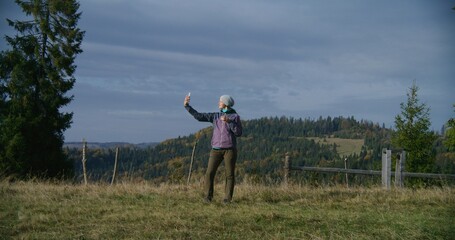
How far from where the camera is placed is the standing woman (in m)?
8.62

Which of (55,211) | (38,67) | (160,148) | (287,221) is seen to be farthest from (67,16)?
(160,148)

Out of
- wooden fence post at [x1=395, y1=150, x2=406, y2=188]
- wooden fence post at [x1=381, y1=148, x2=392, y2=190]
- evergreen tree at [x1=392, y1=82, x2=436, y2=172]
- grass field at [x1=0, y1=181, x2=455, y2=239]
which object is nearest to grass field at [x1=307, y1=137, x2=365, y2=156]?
evergreen tree at [x1=392, y1=82, x2=436, y2=172]

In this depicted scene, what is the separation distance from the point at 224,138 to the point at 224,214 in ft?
6.61

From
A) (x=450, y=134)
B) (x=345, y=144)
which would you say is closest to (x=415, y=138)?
(x=450, y=134)

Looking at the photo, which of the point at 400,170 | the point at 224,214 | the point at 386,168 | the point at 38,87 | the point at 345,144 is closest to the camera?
the point at 224,214

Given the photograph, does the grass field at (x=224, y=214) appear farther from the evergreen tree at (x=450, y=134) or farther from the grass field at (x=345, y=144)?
the grass field at (x=345, y=144)

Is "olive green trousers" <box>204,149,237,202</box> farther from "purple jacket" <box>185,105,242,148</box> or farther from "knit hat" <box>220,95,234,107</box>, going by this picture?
"knit hat" <box>220,95,234,107</box>

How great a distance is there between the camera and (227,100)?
28.8 ft

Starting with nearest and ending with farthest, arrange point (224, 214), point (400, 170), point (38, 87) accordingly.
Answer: point (224, 214), point (400, 170), point (38, 87)

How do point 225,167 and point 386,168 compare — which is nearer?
point 225,167

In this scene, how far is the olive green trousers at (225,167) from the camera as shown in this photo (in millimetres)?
8633

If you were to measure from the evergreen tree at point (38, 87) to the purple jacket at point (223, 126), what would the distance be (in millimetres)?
20131

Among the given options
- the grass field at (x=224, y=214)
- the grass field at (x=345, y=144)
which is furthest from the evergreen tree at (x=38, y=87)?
the grass field at (x=345, y=144)

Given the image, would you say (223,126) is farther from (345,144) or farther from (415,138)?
(345,144)
